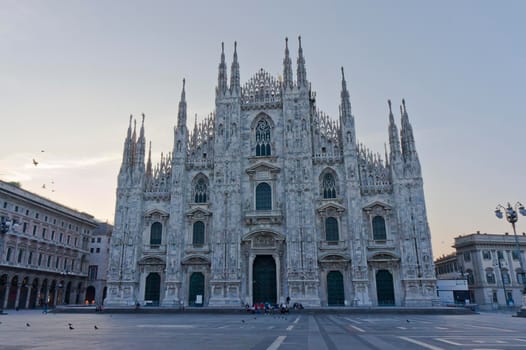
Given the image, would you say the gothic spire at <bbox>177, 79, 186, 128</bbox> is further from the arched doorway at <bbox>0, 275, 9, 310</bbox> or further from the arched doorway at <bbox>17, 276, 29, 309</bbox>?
the arched doorway at <bbox>17, 276, 29, 309</bbox>

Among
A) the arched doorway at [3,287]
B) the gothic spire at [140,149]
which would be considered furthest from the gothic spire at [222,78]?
the arched doorway at [3,287]

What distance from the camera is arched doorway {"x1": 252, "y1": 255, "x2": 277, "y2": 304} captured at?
120ft

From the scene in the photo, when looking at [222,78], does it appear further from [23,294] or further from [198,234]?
[23,294]

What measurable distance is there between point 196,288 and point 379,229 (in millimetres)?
Result: 17896

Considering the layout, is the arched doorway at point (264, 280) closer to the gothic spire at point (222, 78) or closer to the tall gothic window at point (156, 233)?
the tall gothic window at point (156, 233)

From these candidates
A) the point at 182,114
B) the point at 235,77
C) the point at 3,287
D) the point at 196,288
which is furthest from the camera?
the point at 3,287

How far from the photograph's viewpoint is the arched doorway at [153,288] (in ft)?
123

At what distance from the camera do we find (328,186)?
38406 mm

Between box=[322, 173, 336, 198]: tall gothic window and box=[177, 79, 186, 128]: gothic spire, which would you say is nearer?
box=[322, 173, 336, 198]: tall gothic window

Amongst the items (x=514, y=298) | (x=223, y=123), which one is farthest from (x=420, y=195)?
(x=514, y=298)

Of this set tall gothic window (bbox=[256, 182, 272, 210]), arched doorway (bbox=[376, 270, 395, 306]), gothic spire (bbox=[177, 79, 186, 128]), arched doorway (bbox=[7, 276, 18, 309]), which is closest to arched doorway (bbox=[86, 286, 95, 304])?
arched doorway (bbox=[7, 276, 18, 309])

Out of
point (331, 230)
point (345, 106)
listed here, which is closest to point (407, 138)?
point (345, 106)

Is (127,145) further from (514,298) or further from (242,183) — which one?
(514,298)

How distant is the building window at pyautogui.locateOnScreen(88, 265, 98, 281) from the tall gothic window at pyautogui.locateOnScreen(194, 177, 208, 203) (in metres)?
29.7
